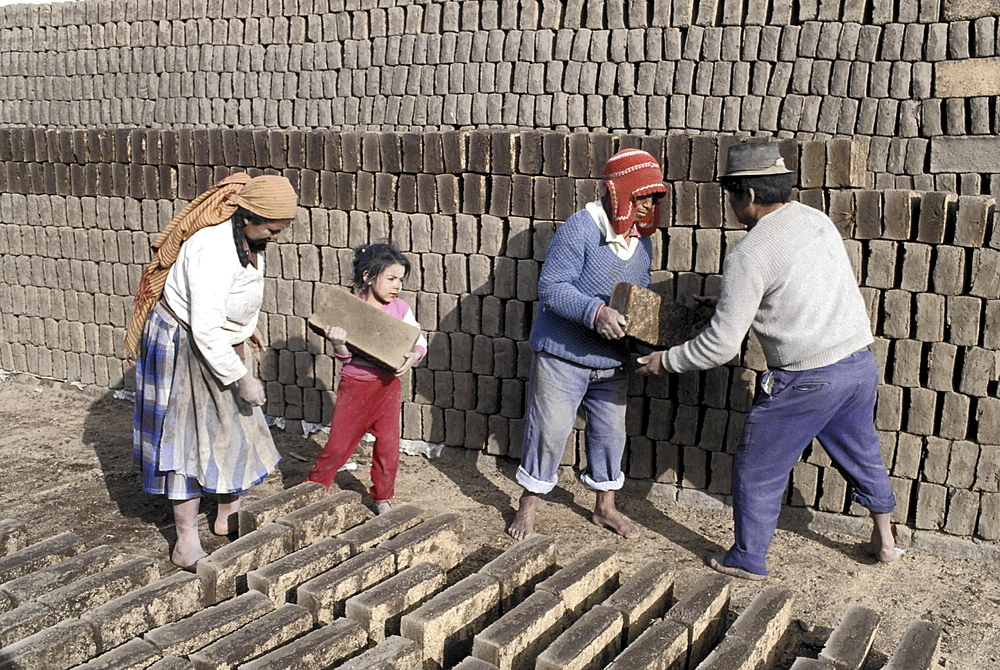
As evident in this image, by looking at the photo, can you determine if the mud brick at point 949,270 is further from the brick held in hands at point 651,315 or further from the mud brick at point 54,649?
the mud brick at point 54,649

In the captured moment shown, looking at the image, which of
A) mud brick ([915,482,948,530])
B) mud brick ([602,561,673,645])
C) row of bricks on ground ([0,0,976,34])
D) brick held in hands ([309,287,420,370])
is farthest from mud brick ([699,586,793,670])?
row of bricks on ground ([0,0,976,34])

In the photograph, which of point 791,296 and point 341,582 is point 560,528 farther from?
point 791,296

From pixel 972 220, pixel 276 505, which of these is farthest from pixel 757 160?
pixel 276 505

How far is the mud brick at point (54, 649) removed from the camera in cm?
316

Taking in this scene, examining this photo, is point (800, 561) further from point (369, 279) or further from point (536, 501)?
point (369, 279)

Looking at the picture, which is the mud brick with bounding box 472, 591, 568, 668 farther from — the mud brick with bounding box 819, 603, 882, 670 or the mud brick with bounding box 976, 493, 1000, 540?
the mud brick with bounding box 976, 493, 1000, 540

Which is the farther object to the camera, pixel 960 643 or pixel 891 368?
pixel 891 368

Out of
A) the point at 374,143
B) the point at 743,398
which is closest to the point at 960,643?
the point at 743,398

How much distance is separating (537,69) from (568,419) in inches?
234

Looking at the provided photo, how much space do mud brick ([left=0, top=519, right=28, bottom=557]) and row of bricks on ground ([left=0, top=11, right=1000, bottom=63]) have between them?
7094mm

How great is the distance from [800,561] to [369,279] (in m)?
2.64

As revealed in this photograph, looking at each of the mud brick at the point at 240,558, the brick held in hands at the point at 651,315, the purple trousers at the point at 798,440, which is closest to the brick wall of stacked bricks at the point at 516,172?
Answer: the purple trousers at the point at 798,440

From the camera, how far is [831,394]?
418cm

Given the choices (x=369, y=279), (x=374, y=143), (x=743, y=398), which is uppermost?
(x=374, y=143)
